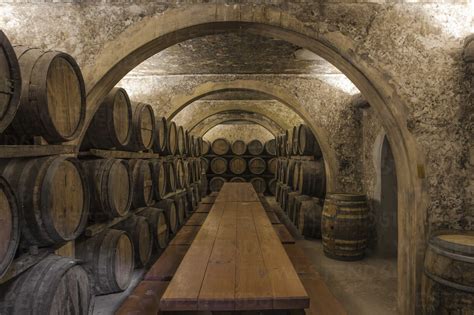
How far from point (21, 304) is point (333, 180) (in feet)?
18.8

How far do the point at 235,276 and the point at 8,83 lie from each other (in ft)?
5.96

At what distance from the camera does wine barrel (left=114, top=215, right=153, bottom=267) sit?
188 inches

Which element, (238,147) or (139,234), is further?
(238,147)

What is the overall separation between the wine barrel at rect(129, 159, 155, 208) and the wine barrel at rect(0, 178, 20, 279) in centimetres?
287

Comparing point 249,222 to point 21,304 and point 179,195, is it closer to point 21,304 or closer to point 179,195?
point 21,304

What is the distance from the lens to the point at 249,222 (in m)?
4.07

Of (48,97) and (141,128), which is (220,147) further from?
(48,97)

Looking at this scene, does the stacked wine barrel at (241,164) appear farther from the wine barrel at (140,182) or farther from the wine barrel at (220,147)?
the wine barrel at (140,182)

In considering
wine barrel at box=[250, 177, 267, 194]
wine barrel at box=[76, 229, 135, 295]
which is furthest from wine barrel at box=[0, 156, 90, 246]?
wine barrel at box=[250, 177, 267, 194]

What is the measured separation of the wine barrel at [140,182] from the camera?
16.9 feet

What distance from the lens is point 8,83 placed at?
209cm

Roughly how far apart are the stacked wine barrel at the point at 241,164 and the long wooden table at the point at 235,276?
10537mm

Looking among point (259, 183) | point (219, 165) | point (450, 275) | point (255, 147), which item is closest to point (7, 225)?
point (450, 275)

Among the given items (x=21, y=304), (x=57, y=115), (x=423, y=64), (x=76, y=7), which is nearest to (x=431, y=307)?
(x=423, y=64)
